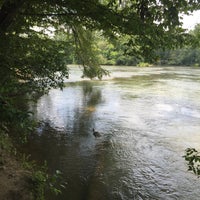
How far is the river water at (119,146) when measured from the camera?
6113 mm

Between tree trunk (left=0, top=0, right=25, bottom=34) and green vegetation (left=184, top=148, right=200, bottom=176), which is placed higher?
tree trunk (left=0, top=0, right=25, bottom=34)

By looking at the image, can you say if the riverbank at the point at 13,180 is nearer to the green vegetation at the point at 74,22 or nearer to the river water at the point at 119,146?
the green vegetation at the point at 74,22

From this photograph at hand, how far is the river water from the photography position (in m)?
6.11

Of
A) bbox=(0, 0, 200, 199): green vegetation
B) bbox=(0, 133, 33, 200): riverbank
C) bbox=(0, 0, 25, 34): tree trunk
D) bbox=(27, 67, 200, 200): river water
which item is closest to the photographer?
bbox=(0, 0, 200, 199): green vegetation

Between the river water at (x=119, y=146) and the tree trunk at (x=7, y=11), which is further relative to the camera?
the river water at (x=119, y=146)

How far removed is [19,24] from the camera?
16.6 feet

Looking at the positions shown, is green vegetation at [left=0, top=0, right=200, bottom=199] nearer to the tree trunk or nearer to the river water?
the tree trunk

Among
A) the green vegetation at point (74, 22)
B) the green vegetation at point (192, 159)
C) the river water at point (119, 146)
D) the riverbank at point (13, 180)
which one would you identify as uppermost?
the green vegetation at point (74, 22)

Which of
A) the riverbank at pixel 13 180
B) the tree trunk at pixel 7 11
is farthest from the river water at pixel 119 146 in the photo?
the tree trunk at pixel 7 11

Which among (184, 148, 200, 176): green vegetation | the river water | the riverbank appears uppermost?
(184, 148, 200, 176): green vegetation

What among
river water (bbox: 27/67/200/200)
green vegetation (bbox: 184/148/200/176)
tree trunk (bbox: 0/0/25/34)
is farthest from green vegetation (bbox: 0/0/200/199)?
river water (bbox: 27/67/200/200)

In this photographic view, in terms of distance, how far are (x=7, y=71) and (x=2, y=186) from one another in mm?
2159

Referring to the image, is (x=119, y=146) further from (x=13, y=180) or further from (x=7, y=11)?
(x=7, y=11)

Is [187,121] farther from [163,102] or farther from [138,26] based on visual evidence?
[138,26]
